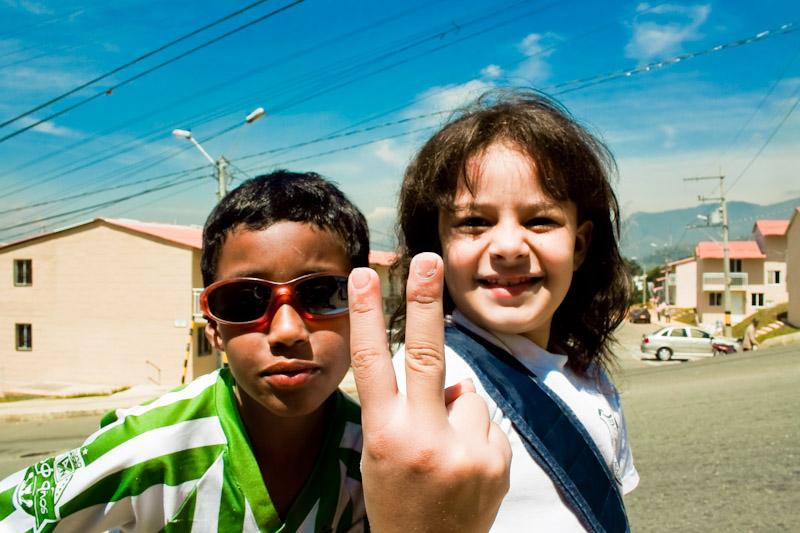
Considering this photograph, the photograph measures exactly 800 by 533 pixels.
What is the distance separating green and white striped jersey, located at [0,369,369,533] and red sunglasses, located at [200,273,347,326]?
29cm

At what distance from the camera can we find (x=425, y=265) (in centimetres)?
78

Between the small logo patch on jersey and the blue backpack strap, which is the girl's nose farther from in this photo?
the small logo patch on jersey

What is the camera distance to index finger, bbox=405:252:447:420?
0.78 m

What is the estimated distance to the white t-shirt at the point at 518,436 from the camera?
134cm

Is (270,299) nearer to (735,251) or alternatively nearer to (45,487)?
(45,487)

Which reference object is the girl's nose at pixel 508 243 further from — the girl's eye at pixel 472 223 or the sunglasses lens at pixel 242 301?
the sunglasses lens at pixel 242 301

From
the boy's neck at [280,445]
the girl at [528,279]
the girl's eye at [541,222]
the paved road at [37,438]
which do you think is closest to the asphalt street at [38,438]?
the paved road at [37,438]

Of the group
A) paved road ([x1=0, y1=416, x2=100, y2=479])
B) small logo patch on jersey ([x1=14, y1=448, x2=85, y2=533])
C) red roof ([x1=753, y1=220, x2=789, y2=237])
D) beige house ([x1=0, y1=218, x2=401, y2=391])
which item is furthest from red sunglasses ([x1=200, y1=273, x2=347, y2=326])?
red roof ([x1=753, y1=220, x2=789, y2=237])

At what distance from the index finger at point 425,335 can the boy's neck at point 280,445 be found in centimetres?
91

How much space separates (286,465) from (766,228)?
177ft

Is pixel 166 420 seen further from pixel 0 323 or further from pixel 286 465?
pixel 0 323

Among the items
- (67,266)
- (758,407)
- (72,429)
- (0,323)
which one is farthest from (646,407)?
(0,323)

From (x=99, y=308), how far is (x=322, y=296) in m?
29.3

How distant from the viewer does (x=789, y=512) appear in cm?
395
